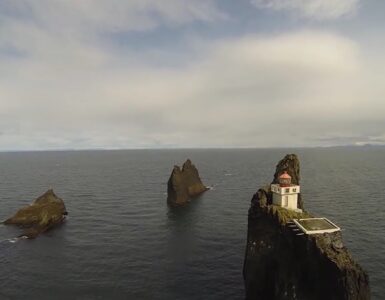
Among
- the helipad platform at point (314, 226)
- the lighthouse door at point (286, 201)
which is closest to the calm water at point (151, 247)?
the lighthouse door at point (286, 201)

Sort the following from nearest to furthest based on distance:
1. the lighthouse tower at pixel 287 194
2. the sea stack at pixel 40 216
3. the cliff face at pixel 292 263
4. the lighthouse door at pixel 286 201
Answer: the cliff face at pixel 292 263 < the lighthouse tower at pixel 287 194 < the lighthouse door at pixel 286 201 < the sea stack at pixel 40 216

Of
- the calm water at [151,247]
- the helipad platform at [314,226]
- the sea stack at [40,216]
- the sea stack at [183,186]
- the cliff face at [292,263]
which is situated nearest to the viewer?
the cliff face at [292,263]

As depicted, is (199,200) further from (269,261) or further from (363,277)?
(363,277)

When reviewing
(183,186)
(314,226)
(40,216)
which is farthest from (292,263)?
(183,186)

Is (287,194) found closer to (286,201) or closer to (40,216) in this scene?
(286,201)

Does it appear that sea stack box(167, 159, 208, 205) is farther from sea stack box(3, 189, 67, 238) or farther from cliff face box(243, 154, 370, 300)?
cliff face box(243, 154, 370, 300)

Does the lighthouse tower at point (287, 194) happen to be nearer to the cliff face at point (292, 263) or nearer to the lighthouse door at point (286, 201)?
the lighthouse door at point (286, 201)

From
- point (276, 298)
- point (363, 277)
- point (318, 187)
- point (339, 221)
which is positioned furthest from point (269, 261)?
point (318, 187)
